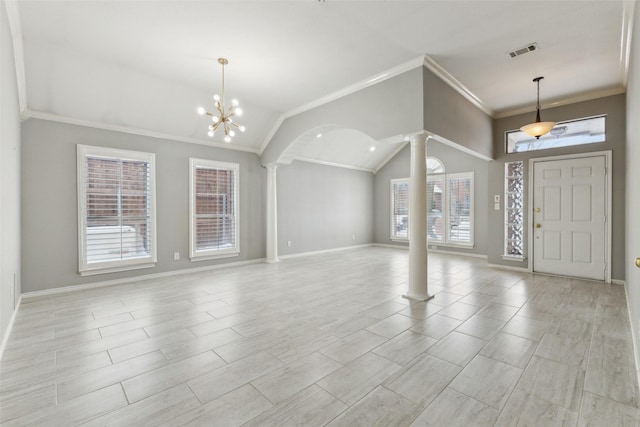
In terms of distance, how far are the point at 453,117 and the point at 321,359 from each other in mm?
4108

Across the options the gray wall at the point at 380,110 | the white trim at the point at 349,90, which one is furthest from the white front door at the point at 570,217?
the white trim at the point at 349,90

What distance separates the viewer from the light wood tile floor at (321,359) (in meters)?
1.88

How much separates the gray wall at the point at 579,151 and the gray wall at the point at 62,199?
21.7 ft

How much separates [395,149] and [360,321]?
24.3ft

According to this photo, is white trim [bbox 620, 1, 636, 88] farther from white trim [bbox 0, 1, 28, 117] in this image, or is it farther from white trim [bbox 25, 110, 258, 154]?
white trim [bbox 25, 110, 258, 154]

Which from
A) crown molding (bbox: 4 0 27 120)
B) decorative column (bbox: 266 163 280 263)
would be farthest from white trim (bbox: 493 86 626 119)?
crown molding (bbox: 4 0 27 120)

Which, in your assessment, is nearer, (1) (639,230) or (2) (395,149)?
(1) (639,230)

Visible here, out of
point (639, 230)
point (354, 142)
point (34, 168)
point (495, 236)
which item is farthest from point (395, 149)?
point (34, 168)

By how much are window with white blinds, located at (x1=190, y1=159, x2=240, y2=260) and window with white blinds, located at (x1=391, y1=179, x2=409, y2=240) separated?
17.4 feet

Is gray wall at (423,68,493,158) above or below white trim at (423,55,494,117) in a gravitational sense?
below

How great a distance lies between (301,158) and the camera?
26.8ft

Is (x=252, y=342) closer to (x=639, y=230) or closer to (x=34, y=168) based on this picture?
(x=639, y=230)

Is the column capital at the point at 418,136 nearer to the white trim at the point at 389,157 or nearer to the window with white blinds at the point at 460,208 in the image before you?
the window with white blinds at the point at 460,208

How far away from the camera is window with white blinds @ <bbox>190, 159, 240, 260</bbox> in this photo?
20.0 feet
